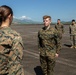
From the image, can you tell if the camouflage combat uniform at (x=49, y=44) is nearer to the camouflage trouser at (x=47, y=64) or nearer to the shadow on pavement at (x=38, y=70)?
the camouflage trouser at (x=47, y=64)

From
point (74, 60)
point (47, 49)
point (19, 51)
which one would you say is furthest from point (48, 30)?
point (74, 60)

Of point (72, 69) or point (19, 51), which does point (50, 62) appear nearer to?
point (72, 69)

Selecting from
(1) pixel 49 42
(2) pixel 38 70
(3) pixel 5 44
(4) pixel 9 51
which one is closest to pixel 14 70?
(4) pixel 9 51

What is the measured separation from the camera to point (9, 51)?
3318 millimetres

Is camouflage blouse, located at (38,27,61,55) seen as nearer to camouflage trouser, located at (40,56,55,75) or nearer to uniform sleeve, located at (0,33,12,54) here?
camouflage trouser, located at (40,56,55,75)

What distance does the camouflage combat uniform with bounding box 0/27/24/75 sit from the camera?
10.8 ft

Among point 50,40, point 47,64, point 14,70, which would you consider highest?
point 14,70

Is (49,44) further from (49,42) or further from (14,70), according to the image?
(14,70)

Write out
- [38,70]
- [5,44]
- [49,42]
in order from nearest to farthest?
[5,44]
[49,42]
[38,70]

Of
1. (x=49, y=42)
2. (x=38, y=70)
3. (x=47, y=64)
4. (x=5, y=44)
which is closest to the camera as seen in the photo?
(x=5, y=44)

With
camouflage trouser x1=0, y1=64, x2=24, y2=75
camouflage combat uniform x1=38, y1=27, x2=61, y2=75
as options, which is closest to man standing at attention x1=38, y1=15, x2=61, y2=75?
camouflage combat uniform x1=38, y1=27, x2=61, y2=75

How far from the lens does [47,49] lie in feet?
23.9

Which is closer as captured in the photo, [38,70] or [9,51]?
[9,51]

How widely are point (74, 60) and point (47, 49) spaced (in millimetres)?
4847
